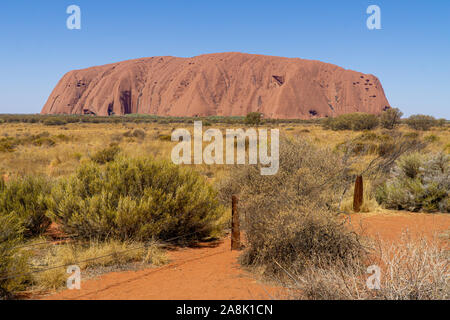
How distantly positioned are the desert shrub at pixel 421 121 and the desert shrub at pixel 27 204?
3521 cm

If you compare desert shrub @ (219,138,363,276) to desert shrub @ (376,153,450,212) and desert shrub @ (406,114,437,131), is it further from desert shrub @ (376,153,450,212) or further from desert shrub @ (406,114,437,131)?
desert shrub @ (406,114,437,131)

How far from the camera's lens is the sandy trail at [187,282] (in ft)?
13.1

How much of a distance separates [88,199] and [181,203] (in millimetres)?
1541

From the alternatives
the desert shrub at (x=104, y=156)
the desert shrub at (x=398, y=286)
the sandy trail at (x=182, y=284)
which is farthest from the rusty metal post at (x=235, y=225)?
the desert shrub at (x=104, y=156)

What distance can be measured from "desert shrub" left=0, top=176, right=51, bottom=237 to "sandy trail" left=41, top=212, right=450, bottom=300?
8.56 feet

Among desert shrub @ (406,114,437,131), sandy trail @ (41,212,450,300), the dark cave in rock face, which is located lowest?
sandy trail @ (41,212,450,300)

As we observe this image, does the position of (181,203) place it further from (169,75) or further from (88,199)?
(169,75)

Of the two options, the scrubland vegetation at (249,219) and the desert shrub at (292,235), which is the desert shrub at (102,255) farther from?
the desert shrub at (292,235)

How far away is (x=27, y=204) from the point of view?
6590mm

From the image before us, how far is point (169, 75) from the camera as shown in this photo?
409 feet

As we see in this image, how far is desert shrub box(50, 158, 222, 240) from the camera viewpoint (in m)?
5.71

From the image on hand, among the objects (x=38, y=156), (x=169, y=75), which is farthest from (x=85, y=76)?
(x=38, y=156)

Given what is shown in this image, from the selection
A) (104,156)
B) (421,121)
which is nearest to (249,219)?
(104,156)

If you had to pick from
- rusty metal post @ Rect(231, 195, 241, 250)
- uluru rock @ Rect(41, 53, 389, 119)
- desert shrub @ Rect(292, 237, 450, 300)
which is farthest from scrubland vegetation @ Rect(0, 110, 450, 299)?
uluru rock @ Rect(41, 53, 389, 119)
